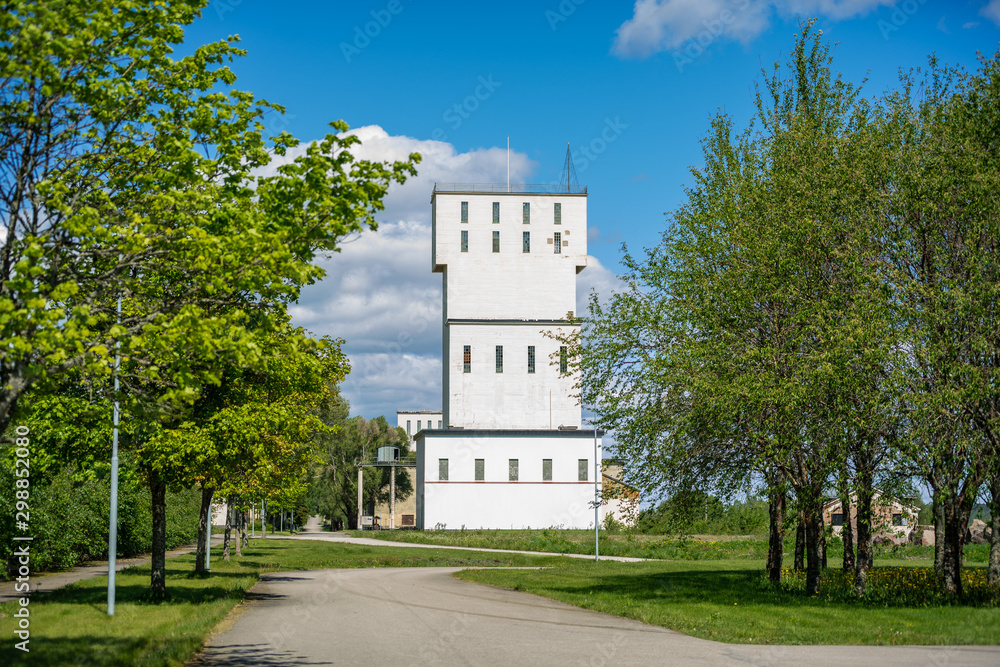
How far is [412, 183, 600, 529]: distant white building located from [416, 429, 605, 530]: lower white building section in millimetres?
82

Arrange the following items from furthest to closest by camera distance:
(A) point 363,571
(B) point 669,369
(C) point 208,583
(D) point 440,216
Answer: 1. (D) point 440,216
2. (A) point 363,571
3. (C) point 208,583
4. (B) point 669,369

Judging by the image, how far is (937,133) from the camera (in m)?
20.5

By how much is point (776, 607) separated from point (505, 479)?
56.0 metres

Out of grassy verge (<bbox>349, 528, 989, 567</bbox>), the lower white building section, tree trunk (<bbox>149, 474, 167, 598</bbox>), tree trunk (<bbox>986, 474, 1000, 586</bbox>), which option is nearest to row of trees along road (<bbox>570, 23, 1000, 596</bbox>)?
tree trunk (<bbox>986, 474, 1000, 586</bbox>)

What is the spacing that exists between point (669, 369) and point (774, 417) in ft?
9.21

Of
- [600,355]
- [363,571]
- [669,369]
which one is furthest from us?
[363,571]

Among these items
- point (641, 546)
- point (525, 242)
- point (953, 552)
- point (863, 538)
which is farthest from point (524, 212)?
point (953, 552)

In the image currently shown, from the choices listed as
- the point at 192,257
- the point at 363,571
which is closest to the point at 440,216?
the point at 363,571

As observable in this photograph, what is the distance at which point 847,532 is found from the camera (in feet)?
79.2

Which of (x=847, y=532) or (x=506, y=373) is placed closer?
(x=847, y=532)

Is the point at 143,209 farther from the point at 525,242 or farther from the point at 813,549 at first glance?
the point at 525,242

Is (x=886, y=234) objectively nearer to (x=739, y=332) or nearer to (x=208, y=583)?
(x=739, y=332)

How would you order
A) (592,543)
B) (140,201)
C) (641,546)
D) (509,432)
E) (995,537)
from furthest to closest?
(509,432) → (592,543) → (641,546) → (995,537) → (140,201)

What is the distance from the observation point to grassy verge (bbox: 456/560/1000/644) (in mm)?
15898
